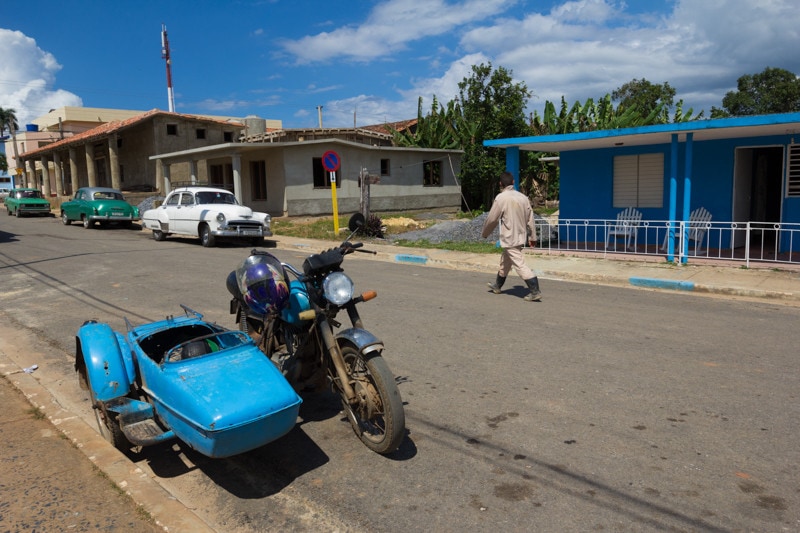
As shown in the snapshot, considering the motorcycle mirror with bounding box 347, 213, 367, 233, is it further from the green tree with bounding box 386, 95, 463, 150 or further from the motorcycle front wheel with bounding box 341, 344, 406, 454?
the green tree with bounding box 386, 95, 463, 150

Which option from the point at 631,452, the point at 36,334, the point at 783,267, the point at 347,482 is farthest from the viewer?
the point at 783,267

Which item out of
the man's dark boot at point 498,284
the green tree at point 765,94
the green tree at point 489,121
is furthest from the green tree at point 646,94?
the man's dark boot at point 498,284

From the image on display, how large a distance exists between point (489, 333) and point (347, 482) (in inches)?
140

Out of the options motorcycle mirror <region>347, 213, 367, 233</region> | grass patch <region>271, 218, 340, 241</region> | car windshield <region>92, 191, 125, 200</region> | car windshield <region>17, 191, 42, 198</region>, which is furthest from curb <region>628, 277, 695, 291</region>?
car windshield <region>17, 191, 42, 198</region>

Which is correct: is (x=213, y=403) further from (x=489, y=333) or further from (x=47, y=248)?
(x=47, y=248)

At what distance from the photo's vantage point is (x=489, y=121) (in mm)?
29141

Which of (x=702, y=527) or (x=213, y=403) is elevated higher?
(x=213, y=403)

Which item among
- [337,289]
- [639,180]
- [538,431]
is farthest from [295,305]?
[639,180]

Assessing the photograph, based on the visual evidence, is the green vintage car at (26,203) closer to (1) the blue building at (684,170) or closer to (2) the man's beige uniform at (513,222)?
(1) the blue building at (684,170)

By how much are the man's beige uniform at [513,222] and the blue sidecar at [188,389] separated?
550 cm

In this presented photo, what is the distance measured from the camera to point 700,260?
39.6ft

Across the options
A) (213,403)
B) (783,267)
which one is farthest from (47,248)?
(783,267)

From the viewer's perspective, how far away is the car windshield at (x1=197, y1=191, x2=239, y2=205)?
17.7 m

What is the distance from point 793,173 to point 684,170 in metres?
2.14
